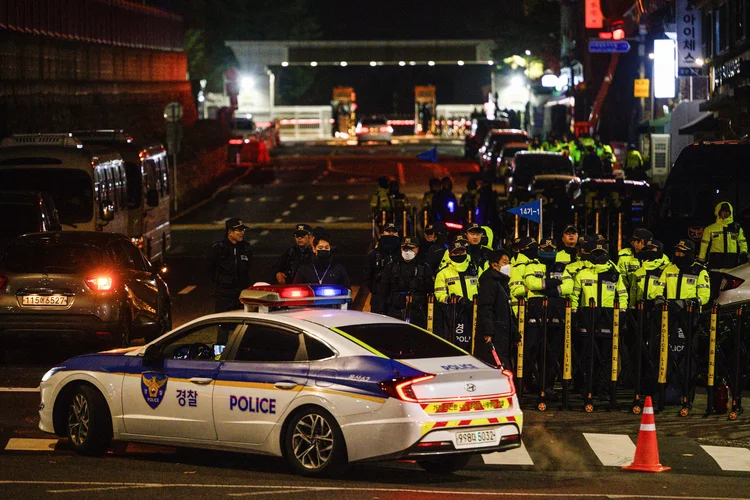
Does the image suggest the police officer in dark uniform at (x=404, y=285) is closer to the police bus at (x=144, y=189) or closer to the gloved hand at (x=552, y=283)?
the gloved hand at (x=552, y=283)

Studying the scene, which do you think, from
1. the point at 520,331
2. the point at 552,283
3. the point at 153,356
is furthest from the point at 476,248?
the point at 153,356

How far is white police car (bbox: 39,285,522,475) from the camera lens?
10.3m

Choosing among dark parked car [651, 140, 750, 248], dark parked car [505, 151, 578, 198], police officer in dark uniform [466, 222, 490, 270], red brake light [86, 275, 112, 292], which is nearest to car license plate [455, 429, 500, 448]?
police officer in dark uniform [466, 222, 490, 270]

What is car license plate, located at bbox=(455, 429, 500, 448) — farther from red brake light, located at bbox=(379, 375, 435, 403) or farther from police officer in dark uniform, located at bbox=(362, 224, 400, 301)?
police officer in dark uniform, located at bbox=(362, 224, 400, 301)

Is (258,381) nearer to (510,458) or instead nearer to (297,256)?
(510,458)

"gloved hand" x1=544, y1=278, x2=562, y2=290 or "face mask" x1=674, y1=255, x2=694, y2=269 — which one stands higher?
"face mask" x1=674, y1=255, x2=694, y2=269

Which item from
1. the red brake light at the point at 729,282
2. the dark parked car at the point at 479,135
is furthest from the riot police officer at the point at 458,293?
the dark parked car at the point at 479,135

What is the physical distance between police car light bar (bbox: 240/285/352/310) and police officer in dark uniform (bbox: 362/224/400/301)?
339 centimetres

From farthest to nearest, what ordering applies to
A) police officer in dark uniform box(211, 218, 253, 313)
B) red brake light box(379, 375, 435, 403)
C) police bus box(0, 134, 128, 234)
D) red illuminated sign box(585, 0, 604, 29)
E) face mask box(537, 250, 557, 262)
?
red illuminated sign box(585, 0, 604, 29)
police bus box(0, 134, 128, 234)
police officer in dark uniform box(211, 218, 253, 313)
face mask box(537, 250, 557, 262)
red brake light box(379, 375, 435, 403)

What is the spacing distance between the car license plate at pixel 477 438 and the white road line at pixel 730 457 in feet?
7.63

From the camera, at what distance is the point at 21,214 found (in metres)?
20.3

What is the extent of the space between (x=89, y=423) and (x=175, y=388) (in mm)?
846

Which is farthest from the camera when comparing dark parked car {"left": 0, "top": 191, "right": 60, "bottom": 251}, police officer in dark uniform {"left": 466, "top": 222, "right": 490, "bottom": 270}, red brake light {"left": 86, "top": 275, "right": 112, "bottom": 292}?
dark parked car {"left": 0, "top": 191, "right": 60, "bottom": 251}

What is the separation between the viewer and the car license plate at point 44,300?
54.8 feet
